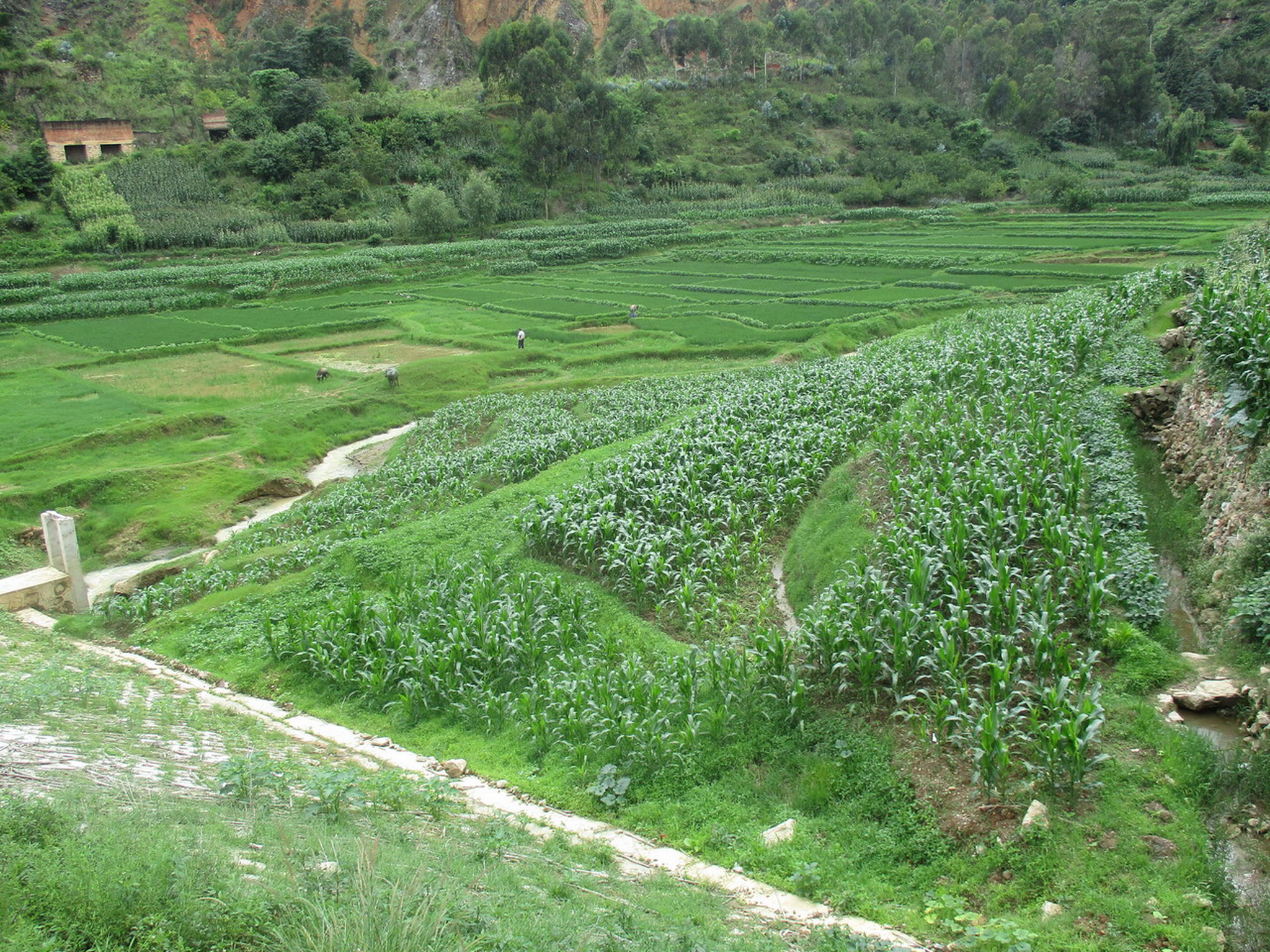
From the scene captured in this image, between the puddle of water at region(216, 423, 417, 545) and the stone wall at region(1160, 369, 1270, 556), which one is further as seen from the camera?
the puddle of water at region(216, 423, 417, 545)

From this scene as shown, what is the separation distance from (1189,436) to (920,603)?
6604 mm

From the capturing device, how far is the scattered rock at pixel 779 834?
710cm

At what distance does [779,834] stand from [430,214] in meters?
56.3

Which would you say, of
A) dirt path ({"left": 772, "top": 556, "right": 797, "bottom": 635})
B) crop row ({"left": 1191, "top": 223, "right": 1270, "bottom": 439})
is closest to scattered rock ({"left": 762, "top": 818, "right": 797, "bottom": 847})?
dirt path ({"left": 772, "top": 556, "right": 797, "bottom": 635})

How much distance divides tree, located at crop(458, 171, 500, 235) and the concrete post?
47613mm

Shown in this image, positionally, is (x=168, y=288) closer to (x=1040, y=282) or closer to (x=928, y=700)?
(x=1040, y=282)

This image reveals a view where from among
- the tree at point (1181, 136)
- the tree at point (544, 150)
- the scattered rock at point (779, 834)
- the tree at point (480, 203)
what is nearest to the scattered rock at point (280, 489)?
the scattered rock at point (779, 834)

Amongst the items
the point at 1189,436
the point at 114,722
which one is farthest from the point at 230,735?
the point at 1189,436

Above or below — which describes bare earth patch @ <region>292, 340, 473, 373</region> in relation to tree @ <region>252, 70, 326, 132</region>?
below

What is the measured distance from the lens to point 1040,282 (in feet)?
114

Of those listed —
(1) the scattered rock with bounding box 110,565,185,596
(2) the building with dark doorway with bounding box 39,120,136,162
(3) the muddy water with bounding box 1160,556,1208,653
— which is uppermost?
(2) the building with dark doorway with bounding box 39,120,136,162

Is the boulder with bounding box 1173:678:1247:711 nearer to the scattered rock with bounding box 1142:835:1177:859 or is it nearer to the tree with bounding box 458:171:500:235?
the scattered rock with bounding box 1142:835:1177:859

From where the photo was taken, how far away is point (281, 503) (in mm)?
20781

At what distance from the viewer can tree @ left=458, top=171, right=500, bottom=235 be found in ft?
192
